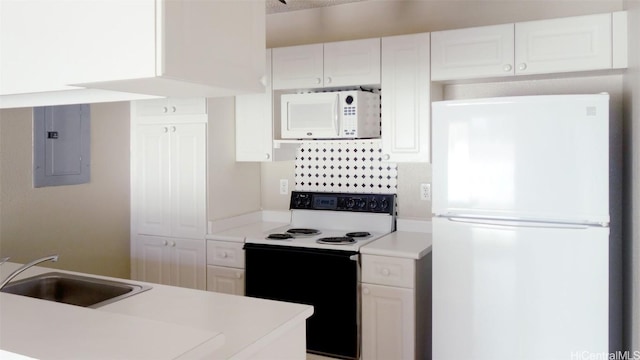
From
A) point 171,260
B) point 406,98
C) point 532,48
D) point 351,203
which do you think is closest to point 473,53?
point 532,48

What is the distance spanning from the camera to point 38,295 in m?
2.09

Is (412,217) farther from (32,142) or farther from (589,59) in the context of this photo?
(32,142)

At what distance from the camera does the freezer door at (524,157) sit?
2271 millimetres

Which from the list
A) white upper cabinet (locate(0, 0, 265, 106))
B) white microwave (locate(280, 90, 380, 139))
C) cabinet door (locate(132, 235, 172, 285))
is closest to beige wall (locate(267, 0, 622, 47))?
white microwave (locate(280, 90, 380, 139))

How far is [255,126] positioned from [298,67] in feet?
1.64

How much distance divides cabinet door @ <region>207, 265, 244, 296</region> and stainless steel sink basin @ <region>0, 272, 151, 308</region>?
122 centimetres

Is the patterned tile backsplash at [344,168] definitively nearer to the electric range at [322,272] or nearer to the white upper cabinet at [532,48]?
the electric range at [322,272]

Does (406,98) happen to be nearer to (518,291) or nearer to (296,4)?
(296,4)

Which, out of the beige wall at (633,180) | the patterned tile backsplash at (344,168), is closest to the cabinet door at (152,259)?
the patterned tile backsplash at (344,168)

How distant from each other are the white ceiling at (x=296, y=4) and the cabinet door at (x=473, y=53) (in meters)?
0.88

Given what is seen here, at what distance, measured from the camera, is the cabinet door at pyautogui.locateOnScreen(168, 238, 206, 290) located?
3.37m

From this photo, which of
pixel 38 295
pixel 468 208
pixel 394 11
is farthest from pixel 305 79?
pixel 38 295

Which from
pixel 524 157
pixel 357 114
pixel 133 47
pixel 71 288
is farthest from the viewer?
pixel 357 114

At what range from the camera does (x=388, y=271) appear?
2.85 metres
